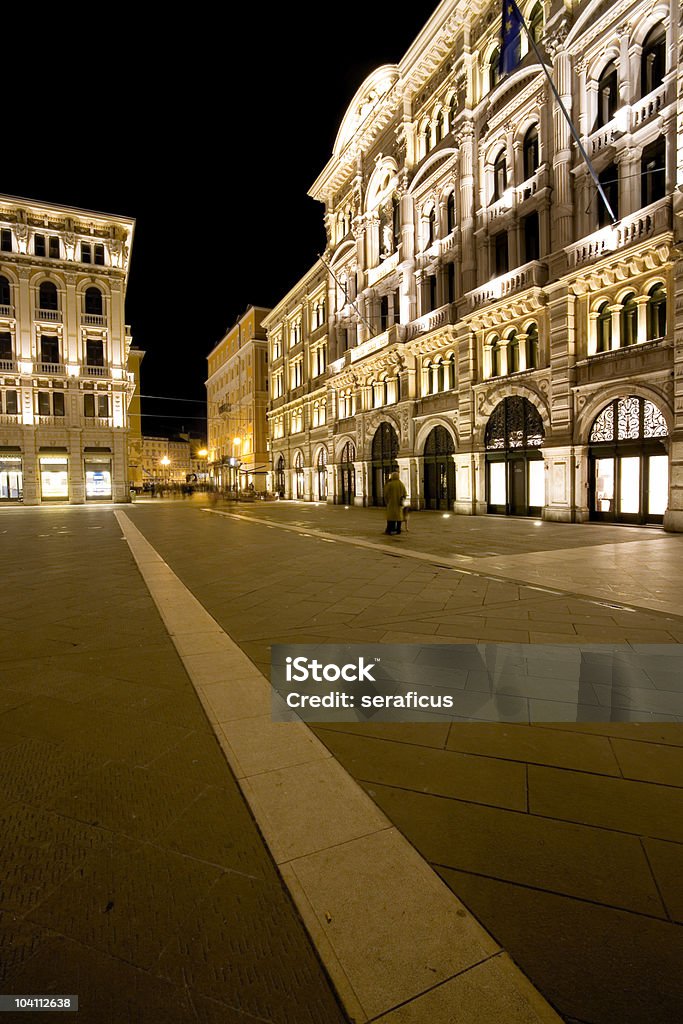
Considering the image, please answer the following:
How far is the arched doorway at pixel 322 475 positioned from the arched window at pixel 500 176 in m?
20.1

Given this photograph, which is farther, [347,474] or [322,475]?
[322,475]

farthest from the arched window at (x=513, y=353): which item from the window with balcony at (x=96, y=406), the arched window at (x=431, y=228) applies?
the window with balcony at (x=96, y=406)

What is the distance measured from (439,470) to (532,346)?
24.7ft

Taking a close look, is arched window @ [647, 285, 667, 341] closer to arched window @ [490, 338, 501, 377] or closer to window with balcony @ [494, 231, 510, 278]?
arched window @ [490, 338, 501, 377]

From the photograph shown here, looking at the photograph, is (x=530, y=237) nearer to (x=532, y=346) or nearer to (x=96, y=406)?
(x=532, y=346)

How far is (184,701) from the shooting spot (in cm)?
364

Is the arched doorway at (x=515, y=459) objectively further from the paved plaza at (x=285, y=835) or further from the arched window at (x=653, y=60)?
the paved plaza at (x=285, y=835)

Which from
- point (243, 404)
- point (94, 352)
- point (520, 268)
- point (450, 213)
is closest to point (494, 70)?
point (450, 213)

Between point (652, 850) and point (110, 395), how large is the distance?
45381 millimetres

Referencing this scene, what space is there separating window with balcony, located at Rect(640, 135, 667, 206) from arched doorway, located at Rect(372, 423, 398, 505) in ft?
50.2

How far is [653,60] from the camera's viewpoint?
54.1 ft

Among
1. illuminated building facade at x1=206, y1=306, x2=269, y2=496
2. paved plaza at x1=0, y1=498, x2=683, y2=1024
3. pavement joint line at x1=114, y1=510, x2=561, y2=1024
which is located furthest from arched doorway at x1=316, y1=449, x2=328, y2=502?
pavement joint line at x1=114, y1=510, x2=561, y2=1024

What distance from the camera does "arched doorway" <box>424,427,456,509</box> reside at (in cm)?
2527

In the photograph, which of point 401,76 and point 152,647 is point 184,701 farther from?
point 401,76
